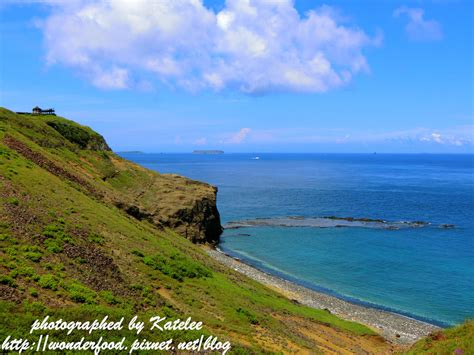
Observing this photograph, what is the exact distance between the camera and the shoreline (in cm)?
4224

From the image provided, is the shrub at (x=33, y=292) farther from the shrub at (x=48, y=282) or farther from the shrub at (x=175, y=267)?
the shrub at (x=175, y=267)

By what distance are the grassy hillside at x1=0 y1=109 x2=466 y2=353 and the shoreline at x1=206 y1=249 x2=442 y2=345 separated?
15.7ft

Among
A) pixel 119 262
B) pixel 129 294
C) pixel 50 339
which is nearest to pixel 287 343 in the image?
pixel 129 294

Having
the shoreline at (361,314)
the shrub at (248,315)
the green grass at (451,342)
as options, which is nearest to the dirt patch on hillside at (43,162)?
the shoreline at (361,314)

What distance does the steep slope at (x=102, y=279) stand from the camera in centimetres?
2014

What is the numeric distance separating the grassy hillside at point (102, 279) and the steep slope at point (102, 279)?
0.09 meters

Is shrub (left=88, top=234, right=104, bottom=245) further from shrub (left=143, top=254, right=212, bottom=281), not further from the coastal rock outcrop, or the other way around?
the coastal rock outcrop

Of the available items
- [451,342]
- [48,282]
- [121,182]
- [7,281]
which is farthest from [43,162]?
[451,342]

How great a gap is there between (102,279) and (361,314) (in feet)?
118

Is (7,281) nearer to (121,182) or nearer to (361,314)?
(361,314)

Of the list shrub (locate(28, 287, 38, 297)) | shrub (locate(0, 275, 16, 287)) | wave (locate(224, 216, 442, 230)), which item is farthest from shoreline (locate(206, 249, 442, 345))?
wave (locate(224, 216, 442, 230))

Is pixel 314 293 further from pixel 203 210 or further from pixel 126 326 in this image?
pixel 126 326

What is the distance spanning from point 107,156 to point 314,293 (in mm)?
51652

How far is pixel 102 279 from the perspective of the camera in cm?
2492
